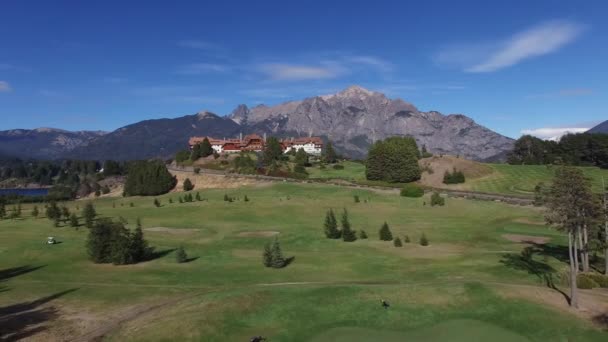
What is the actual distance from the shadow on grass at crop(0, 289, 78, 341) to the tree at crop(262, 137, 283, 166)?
108109 mm

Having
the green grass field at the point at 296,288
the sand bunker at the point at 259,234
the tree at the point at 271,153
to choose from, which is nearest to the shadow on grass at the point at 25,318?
the green grass field at the point at 296,288

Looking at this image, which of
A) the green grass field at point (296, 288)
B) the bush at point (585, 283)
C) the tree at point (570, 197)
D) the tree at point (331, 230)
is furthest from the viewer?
the tree at point (331, 230)

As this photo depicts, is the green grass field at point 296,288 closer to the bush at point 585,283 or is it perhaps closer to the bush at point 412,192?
the bush at point 585,283

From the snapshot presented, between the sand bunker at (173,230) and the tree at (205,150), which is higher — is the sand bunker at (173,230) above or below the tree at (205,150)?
below

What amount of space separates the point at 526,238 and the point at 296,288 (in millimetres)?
35135

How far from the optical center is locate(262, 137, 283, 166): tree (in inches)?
5581

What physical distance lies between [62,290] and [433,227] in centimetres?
4657

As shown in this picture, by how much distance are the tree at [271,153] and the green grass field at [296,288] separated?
244 ft

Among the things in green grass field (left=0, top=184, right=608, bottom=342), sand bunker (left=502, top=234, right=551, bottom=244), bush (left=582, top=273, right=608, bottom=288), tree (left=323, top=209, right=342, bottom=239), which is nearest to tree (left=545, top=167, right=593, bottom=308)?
bush (left=582, top=273, right=608, bottom=288)

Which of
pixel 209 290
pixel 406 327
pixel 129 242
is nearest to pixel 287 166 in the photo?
pixel 129 242

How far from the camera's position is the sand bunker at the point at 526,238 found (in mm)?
52397

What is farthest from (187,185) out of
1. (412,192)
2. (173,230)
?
(412,192)

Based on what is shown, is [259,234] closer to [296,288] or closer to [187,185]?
[296,288]

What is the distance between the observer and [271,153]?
466 feet
